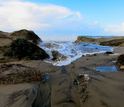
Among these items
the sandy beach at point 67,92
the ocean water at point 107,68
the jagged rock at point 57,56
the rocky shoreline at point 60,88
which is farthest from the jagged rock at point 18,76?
the jagged rock at point 57,56

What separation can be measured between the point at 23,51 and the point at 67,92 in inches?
241

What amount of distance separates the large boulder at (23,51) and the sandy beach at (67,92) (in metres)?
3.44

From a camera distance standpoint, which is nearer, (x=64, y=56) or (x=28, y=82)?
(x=28, y=82)

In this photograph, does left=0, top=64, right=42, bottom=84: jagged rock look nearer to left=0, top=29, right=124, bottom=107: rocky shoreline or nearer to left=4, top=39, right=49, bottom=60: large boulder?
left=0, top=29, right=124, bottom=107: rocky shoreline

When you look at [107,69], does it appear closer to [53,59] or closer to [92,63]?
[92,63]

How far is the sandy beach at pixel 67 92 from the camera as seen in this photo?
22.0 ft

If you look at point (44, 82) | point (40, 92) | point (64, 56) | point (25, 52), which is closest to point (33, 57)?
point (25, 52)

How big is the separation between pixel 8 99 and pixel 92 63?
19.6ft

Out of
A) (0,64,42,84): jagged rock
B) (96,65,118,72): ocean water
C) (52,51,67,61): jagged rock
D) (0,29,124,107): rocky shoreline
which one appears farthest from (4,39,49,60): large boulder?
(0,64,42,84): jagged rock

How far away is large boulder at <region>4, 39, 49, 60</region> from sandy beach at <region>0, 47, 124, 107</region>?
344cm

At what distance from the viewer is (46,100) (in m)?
6.94

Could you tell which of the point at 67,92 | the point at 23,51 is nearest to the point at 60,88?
the point at 67,92

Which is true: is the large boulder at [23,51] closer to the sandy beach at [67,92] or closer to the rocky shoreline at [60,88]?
the rocky shoreline at [60,88]

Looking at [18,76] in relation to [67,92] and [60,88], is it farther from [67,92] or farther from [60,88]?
[67,92]
